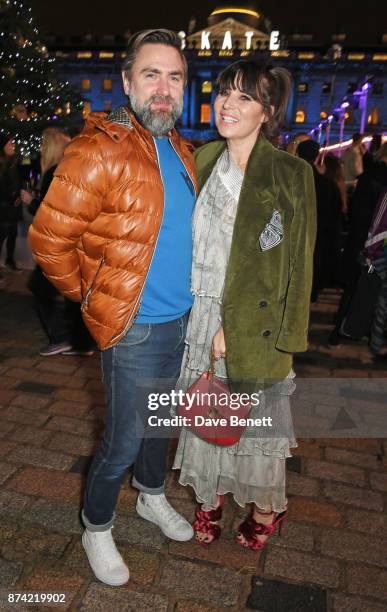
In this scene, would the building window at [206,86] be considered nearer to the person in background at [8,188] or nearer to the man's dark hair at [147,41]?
the person in background at [8,188]

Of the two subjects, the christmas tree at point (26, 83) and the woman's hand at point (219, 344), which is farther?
the christmas tree at point (26, 83)

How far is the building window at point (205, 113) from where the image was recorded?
7017 centimetres

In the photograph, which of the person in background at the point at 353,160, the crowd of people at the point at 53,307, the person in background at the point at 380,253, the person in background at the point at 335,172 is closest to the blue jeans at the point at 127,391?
the crowd of people at the point at 53,307

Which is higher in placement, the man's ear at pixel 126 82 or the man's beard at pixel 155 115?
the man's ear at pixel 126 82

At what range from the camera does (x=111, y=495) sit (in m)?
2.60

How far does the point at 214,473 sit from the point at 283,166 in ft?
5.51

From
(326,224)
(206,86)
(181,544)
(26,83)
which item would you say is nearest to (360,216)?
(326,224)

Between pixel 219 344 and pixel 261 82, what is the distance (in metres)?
1.24

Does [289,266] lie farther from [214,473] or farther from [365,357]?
[365,357]

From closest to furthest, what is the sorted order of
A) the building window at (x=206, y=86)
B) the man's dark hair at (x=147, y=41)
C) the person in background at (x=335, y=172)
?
the man's dark hair at (x=147, y=41) < the person in background at (x=335, y=172) < the building window at (x=206, y=86)

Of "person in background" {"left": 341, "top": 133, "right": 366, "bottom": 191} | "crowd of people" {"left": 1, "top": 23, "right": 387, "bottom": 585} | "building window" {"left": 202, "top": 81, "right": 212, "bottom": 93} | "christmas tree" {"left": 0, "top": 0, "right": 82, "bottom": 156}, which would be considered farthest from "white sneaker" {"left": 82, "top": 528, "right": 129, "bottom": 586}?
"building window" {"left": 202, "top": 81, "right": 212, "bottom": 93}

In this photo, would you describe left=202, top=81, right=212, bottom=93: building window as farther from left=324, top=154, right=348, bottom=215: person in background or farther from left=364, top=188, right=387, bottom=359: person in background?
left=364, top=188, right=387, bottom=359: person in background

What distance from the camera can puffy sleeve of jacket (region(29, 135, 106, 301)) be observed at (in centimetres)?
211

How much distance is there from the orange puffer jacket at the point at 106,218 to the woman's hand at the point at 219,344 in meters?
0.48
